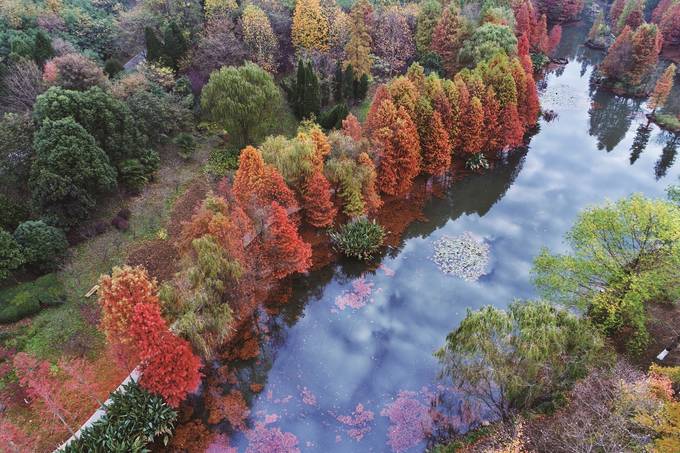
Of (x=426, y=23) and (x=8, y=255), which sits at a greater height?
(x=426, y=23)

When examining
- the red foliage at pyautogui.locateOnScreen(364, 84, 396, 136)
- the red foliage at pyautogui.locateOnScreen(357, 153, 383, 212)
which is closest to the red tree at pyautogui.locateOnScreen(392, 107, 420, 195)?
the red foliage at pyautogui.locateOnScreen(364, 84, 396, 136)

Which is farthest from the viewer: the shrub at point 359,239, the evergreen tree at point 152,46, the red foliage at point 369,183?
the evergreen tree at point 152,46

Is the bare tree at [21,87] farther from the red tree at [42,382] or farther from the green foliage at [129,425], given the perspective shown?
the green foliage at [129,425]

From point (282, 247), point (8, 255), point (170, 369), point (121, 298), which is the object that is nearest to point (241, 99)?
point (282, 247)

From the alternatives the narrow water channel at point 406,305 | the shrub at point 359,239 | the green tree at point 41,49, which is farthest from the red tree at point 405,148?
the green tree at point 41,49

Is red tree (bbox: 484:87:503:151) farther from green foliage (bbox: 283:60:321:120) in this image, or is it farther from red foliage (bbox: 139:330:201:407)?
red foliage (bbox: 139:330:201:407)

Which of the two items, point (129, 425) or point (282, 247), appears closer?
point (129, 425)

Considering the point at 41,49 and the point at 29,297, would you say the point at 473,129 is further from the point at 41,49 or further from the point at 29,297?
the point at 41,49
